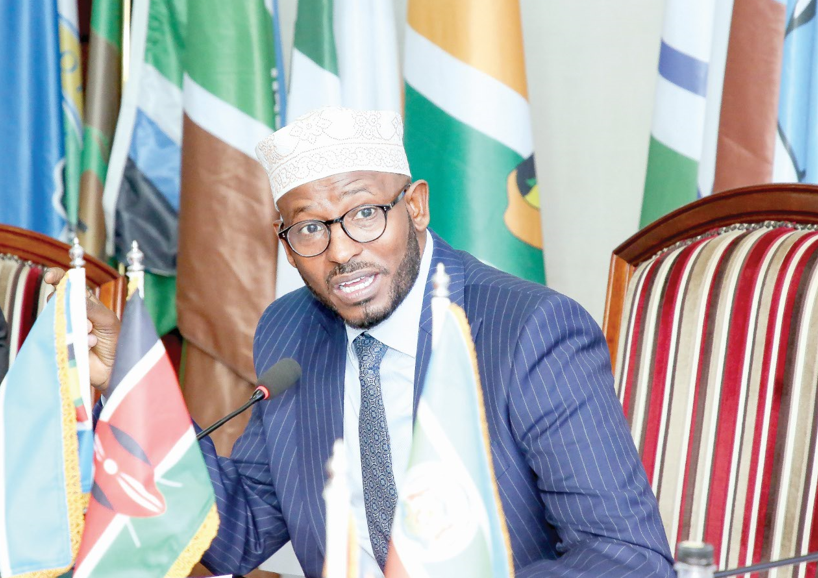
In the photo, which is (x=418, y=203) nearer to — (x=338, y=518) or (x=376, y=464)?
(x=376, y=464)

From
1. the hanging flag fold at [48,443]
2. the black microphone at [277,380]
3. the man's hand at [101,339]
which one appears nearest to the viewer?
the hanging flag fold at [48,443]

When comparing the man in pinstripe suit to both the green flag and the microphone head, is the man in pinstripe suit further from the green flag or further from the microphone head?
the green flag

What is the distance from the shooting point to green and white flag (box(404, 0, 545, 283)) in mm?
2488

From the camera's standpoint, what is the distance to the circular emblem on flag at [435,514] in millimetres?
949

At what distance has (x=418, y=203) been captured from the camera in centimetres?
182

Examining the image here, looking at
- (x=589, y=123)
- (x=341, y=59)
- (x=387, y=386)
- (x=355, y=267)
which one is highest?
(x=341, y=59)

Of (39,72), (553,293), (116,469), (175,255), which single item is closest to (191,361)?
(175,255)

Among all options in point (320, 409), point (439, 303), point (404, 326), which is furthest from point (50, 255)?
point (439, 303)

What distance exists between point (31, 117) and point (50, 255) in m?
0.89

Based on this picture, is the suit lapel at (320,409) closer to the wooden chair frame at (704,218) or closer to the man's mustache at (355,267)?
the man's mustache at (355,267)

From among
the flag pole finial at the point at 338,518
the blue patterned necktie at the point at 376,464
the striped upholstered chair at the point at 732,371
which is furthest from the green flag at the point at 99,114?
the flag pole finial at the point at 338,518

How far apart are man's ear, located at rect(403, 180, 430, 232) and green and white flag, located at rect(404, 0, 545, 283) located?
67 cm

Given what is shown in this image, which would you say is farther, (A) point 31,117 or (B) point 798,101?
(A) point 31,117

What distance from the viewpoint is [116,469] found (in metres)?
1.12
